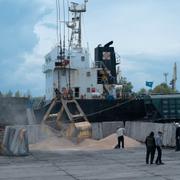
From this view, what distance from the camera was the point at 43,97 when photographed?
4500 cm

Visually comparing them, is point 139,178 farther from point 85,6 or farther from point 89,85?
point 85,6

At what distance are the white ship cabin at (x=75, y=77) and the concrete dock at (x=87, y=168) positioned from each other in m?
18.9

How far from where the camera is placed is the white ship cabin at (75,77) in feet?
138

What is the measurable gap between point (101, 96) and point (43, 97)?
6257 mm

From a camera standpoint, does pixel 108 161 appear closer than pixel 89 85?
Yes

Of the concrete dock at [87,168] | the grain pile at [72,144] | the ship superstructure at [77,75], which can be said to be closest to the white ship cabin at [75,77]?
the ship superstructure at [77,75]

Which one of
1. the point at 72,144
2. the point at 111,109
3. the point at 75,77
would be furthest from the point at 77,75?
the point at 72,144

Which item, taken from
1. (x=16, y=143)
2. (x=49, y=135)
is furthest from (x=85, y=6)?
(x=16, y=143)

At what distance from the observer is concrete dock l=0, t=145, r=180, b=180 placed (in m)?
15.8

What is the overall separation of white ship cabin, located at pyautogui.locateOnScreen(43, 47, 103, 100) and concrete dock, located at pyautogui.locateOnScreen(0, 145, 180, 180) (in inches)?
743

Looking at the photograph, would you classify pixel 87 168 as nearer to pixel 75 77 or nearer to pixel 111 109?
pixel 111 109

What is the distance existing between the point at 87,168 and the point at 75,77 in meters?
24.6

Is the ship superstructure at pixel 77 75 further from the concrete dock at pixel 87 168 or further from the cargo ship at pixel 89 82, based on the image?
the concrete dock at pixel 87 168

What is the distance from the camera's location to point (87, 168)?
1850 centimetres
